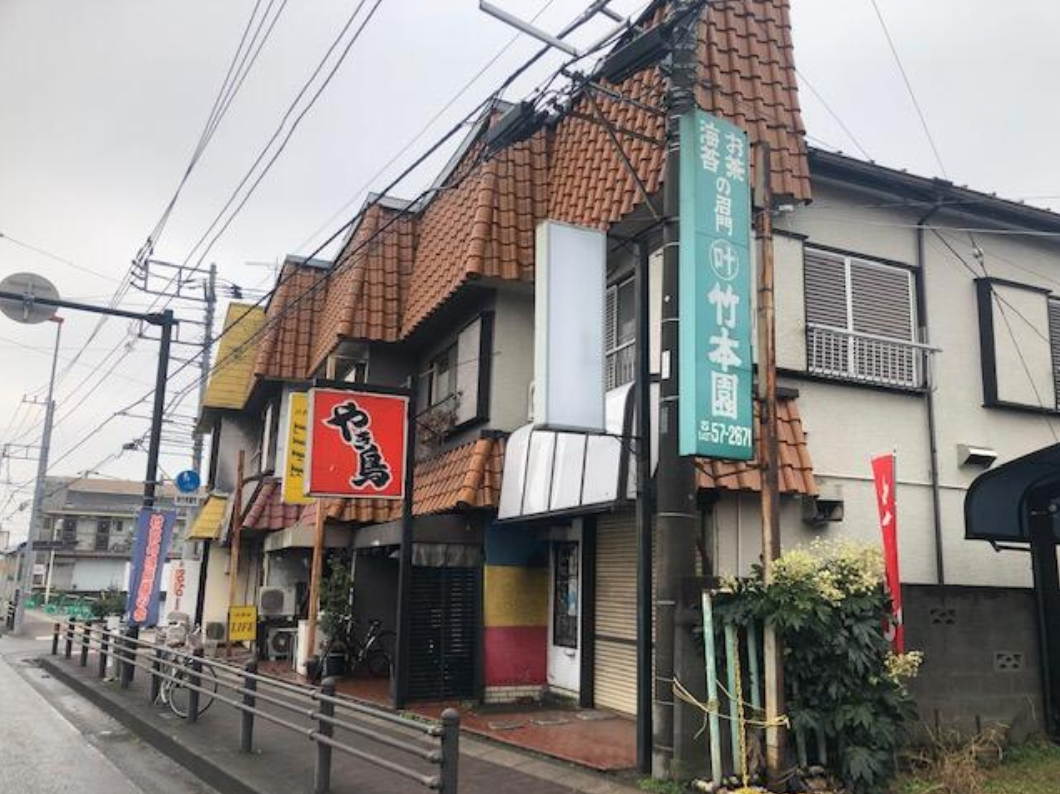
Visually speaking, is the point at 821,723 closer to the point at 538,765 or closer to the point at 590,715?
the point at 538,765

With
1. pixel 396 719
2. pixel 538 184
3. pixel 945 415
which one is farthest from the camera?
pixel 538 184

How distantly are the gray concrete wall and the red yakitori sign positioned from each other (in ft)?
22.5

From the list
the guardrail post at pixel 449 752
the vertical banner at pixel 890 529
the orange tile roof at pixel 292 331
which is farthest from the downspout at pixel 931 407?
the orange tile roof at pixel 292 331

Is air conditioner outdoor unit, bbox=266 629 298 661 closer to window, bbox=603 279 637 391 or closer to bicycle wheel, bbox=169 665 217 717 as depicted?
bicycle wheel, bbox=169 665 217 717

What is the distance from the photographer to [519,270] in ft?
42.2

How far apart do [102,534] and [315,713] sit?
77.2 meters

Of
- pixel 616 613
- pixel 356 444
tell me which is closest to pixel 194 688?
pixel 356 444

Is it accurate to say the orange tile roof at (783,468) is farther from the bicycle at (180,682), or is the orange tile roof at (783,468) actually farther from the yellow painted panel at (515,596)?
the bicycle at (180,682)

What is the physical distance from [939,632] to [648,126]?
254 inches

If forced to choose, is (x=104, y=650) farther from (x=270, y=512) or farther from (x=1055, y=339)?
(x=1055, y=339)

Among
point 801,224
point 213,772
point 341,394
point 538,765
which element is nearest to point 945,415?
point 801,224

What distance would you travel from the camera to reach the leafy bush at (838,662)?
701 cm

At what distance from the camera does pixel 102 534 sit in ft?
247

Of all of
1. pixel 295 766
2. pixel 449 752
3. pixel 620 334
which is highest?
pixel 620 334
